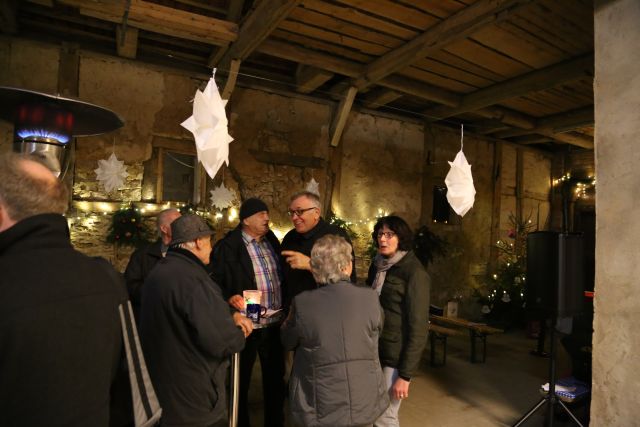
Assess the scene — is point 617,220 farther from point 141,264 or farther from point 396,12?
point 141,264

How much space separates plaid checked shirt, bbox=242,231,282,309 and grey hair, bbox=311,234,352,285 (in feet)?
3.82

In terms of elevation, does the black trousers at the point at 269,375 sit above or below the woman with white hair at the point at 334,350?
below

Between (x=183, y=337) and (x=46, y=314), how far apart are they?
0.90 meters

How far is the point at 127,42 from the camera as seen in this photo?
15.5 feet

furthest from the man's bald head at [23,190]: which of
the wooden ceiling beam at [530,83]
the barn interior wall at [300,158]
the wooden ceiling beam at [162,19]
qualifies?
the wooden ceiling beam at [530,83]

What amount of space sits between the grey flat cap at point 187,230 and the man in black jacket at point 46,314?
30.6 inches

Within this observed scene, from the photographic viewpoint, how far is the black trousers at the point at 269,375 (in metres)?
3.12

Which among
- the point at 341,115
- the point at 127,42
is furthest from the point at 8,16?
the point at 341,115

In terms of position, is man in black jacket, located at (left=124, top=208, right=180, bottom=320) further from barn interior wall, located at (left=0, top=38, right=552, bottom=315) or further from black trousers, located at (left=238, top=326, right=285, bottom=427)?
barn interior wall, located at (left=0, top=38, right=552, bottom=315)

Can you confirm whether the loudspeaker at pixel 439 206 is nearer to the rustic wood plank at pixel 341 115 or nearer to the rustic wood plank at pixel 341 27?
the rustic wood plank at pixel 341 115

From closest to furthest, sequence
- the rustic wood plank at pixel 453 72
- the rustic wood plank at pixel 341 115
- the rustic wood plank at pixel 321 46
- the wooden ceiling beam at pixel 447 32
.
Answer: the wooden ceiling beam at pixel 447 32, the rustic wood plank at pixel 321 46, the rustic wood plank at pixel 453 72, the rustic wood plank at pixel 341 115

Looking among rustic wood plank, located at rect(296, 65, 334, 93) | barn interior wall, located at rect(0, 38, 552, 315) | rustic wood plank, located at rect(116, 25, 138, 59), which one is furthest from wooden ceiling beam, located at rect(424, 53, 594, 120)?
rustic wood plank, located at rect(116, 25, 138, 59)

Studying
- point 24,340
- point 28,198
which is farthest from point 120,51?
point 24,340

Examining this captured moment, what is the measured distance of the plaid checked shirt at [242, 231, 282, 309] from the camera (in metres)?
3.19
